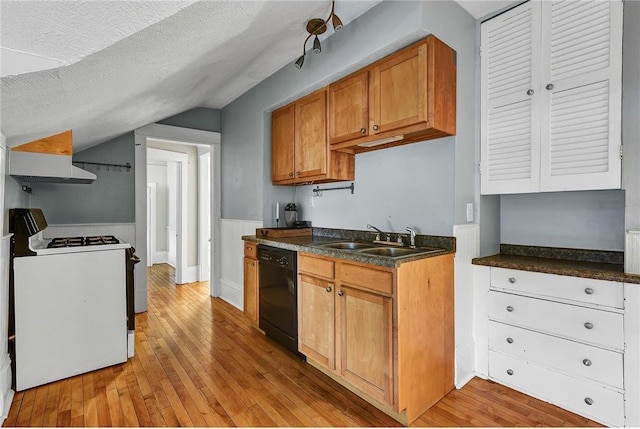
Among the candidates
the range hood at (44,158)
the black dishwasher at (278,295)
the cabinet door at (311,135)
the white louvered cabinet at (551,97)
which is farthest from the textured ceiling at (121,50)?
the black dishwasher at (278,295)

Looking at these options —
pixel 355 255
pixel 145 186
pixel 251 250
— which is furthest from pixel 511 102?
pixel 145 186

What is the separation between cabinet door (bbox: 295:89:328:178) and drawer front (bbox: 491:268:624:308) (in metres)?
1.61

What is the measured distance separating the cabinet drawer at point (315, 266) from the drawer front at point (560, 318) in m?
1.17

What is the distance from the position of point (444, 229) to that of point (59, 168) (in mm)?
2806

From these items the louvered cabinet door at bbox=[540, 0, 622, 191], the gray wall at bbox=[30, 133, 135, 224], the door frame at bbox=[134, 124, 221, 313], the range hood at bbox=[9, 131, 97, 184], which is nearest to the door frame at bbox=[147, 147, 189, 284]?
the door frame at bbox=[134, 124, 221, 313]

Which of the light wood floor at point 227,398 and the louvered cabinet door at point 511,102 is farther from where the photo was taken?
the louvered cabinet door at point 511,102

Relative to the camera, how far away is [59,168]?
7.75ft

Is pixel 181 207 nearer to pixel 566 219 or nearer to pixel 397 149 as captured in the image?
pixel 397 149

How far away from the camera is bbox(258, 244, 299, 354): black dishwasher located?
8.58ft

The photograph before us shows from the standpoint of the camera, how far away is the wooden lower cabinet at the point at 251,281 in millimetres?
3127

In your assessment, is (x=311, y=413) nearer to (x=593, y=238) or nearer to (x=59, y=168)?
(x=593, y=238)

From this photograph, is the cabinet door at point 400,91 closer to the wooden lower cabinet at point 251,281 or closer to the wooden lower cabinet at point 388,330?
the wooden lower cabinet at point 388,330

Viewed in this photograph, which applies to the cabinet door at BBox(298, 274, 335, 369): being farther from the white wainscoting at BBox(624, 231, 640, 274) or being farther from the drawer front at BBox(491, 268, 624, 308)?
the white wainscoting at BBox(624, 231, 640, 274)

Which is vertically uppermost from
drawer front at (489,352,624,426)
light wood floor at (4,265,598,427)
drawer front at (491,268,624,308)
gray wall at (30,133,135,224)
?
gray wall at (30,133,135,224)
